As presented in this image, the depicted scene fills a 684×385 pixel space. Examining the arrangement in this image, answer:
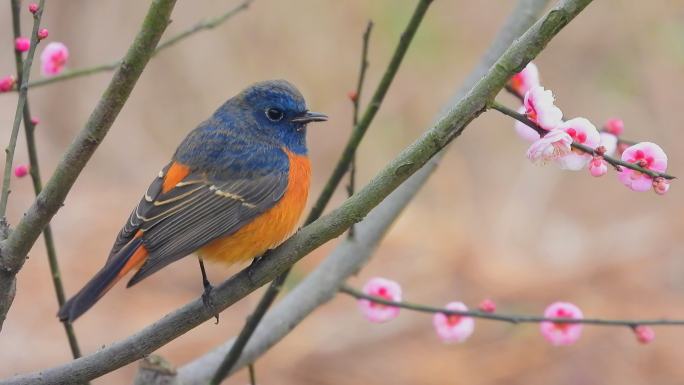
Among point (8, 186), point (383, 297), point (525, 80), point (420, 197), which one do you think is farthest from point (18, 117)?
point (420, 197)

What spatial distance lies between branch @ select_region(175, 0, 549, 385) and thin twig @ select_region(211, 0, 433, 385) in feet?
0.53

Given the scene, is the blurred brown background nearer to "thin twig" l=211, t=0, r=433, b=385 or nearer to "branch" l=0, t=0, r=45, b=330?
"thin twig" l=211, t=0, r=433, b=385

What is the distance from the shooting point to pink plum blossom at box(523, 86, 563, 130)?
1805 mm

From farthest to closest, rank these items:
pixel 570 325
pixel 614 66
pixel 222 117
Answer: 1. pixel 614 66
2. pixel 222 117
3. pixel 570 325

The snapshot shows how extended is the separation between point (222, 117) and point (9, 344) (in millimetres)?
3874

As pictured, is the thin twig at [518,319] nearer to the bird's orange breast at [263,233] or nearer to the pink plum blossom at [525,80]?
the bird's orange breast at [263,233]

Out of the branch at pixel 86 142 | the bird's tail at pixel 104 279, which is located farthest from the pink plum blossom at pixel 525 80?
the branch at pixel 86 142

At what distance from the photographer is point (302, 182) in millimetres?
2732

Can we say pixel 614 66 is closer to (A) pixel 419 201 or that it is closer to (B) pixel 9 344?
(A) pixel 419 201

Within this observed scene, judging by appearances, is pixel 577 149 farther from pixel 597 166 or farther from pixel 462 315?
pixel 462 315

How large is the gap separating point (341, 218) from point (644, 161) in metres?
0.61

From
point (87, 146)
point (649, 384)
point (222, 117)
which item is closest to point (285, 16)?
point (649, 384)

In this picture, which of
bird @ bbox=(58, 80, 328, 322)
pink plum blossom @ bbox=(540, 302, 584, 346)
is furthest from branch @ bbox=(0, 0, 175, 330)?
pink plum blossom @ bbox=(540, 302, 584, 346)

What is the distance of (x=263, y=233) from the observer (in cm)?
254
